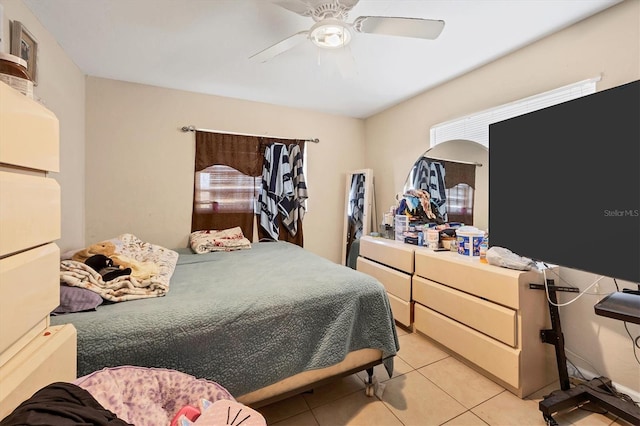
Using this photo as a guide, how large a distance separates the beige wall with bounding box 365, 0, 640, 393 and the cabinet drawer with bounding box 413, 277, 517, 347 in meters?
0.58

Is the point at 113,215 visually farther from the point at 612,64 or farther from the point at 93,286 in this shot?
the point at 612,64

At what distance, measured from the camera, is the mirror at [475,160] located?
2357mm

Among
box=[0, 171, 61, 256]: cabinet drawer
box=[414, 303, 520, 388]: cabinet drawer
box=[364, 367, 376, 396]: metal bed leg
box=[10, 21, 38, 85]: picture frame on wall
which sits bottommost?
box=[364, 367, 376, 396]: metal bed leg

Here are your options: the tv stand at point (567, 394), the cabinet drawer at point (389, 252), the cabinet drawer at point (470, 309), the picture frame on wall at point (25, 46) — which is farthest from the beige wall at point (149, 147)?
the tv stand at point (567, 394)

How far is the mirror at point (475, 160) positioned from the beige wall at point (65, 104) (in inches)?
126

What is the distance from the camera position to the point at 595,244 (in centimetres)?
111

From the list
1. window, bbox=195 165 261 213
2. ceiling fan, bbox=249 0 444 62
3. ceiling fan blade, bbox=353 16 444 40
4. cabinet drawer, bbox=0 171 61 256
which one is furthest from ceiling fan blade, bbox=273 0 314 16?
window, bbox=195 165 261 213

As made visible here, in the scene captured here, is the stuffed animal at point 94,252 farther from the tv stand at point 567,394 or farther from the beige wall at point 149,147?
the tv stand at point 567,394

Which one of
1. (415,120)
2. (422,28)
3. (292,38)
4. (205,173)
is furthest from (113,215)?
(415,120)

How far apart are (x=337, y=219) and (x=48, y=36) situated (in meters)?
3.27

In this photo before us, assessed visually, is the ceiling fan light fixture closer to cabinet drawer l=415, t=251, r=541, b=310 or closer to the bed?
the bed

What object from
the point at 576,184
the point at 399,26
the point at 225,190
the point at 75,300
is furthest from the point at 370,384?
the point at 225,190

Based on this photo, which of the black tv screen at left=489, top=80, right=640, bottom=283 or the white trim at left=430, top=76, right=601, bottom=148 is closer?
the black tv screen at left=489, top=80, right=640, bottom=283

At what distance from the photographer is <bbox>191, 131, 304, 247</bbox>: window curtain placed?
314cm
